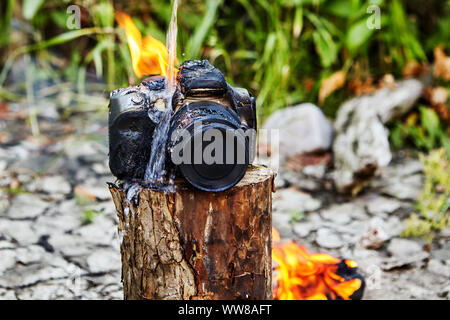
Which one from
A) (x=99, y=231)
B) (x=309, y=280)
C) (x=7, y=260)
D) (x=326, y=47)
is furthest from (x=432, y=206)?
(x=7, y=260)

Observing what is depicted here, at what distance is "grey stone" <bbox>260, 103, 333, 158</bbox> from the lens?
337 cm

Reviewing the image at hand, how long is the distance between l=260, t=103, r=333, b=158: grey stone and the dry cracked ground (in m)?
0.30

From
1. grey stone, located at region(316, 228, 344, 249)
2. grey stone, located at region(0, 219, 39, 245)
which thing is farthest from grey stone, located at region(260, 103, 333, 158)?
grey stone, located at region(0, 219, 39, 245)

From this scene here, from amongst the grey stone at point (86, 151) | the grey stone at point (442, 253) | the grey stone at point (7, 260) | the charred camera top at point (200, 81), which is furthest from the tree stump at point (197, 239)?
the grey stone at point (86, 151)

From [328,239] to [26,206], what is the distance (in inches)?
63.4

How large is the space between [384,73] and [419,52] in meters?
0.30

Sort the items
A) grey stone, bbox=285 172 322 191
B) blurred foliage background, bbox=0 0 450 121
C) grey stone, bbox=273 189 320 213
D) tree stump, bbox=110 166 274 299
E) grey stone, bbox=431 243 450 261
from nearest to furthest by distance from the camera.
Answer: tree stump, bbox=110 166 274 299 → grey stone, bbox=431 243 450 261 → grey stone, bbox=273 189 320 213 → grey stone, bbox=285 172 322 191 → blurred foliage background, bbox=0 0 450 121

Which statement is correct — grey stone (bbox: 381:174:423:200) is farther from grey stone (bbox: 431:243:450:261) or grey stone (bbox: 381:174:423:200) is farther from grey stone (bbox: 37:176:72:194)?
grey stone (bbox: 37:176:72:194)

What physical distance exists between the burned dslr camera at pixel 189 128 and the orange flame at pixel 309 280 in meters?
0.59

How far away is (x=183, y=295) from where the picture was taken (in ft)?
4.84

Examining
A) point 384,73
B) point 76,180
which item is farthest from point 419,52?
point 76,180

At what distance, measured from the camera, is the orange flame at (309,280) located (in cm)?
185

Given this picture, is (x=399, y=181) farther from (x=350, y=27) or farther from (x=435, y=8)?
(x=435, y=8)

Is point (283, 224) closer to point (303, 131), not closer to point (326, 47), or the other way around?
point (303, 131)
